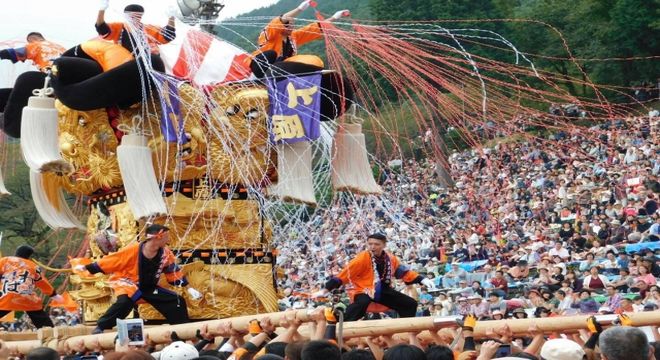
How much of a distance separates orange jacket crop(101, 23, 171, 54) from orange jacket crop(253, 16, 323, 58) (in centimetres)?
107

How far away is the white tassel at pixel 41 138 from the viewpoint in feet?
41.1

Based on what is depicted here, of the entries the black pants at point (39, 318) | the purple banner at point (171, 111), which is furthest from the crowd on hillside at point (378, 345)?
the purple banner at point (171, 111)

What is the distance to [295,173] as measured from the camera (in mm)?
13156

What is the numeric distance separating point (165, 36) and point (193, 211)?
76.6 inches

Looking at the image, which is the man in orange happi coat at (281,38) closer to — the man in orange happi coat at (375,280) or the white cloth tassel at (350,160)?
the white cloth tassel at (350,160)

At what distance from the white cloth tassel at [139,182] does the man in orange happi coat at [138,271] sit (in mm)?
428


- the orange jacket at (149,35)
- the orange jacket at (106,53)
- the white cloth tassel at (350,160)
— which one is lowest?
the white cloth tassel at (350,160)

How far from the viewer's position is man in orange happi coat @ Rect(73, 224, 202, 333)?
39.2 ft

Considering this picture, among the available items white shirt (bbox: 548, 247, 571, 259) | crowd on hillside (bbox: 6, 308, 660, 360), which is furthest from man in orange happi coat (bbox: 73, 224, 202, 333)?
white shirt (bbox: 548, 247, 571, 259)

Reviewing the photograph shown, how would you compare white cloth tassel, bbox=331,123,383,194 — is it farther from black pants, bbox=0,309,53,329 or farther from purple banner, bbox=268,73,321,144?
black pants, bbox=0,309,53,329

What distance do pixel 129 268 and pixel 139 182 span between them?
95 cm

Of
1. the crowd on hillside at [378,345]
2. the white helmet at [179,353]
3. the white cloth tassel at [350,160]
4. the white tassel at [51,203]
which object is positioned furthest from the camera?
the white tassel at [51,203]

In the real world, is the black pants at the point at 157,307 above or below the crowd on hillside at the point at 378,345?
below

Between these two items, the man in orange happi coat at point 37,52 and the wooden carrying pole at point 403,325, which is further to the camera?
the man in orange happi coat at point 37,52
